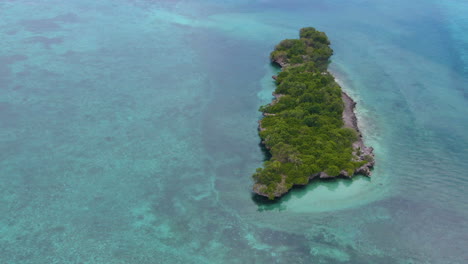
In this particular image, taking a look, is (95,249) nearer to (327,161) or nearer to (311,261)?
(311,261)

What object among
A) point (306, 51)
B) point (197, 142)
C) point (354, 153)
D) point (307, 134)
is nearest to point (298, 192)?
point (307, 134)

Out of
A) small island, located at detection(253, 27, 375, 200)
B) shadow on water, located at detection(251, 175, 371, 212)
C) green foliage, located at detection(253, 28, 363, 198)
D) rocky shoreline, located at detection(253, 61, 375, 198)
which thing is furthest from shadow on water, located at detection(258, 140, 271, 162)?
shadow on water, located at detection(251, 175, 371, 212)

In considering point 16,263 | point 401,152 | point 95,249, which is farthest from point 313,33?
point 16,263

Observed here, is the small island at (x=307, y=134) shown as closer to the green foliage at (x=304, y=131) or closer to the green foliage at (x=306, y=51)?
the green foliage at (x=304, y=131)

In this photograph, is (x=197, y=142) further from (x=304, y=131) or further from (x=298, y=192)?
(x=298, y=192)

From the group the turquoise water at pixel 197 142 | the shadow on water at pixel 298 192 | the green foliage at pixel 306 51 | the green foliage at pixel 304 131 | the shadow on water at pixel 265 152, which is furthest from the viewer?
the green foliage at pixel 306 51

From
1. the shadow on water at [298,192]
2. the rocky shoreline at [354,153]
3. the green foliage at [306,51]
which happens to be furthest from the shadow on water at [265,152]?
the green foliage at [306,51]

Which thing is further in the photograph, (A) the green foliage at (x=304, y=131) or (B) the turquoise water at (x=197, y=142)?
(A) the green foliage at (x=304, y=131)
